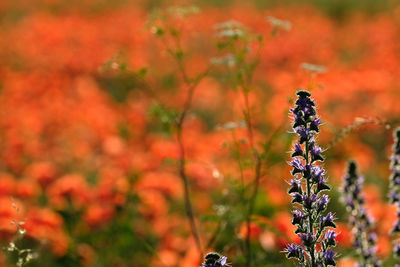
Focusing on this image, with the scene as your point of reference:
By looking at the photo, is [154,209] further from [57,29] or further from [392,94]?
[57,29]

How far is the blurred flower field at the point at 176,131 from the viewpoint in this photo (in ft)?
10.8

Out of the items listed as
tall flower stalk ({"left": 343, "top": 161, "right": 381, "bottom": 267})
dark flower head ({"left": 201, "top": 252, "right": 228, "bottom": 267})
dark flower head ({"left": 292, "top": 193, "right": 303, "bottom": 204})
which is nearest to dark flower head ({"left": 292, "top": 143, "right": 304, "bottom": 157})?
dark flower head ({"left": 292, "top": 193, "right": 303, "bottom": 204})

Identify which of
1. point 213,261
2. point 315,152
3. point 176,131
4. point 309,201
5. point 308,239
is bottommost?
point 213,261

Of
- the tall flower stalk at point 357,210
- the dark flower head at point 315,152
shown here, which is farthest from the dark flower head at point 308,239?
the tall flower stalk at point 357,210

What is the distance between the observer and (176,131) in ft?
12.5

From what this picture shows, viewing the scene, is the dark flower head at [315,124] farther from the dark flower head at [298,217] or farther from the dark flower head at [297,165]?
the dark flower head at [298,217]

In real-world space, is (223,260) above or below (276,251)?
below

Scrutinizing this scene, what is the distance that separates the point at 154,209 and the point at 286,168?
231cm

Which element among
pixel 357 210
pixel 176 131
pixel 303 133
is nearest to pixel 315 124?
pixel 303 133

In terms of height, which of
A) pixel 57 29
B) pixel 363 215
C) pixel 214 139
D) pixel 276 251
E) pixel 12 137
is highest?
pixel 57 29

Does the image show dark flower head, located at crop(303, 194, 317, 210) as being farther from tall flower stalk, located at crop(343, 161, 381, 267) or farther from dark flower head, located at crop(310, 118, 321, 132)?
tall flower stalk, located at crop(343, 161, 381, 267)

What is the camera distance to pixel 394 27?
11609mm

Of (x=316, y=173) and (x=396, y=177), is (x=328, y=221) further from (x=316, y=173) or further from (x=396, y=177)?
(x=396, y=177)

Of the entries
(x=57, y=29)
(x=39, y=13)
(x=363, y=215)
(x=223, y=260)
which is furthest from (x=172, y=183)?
(x=39, y=13)
